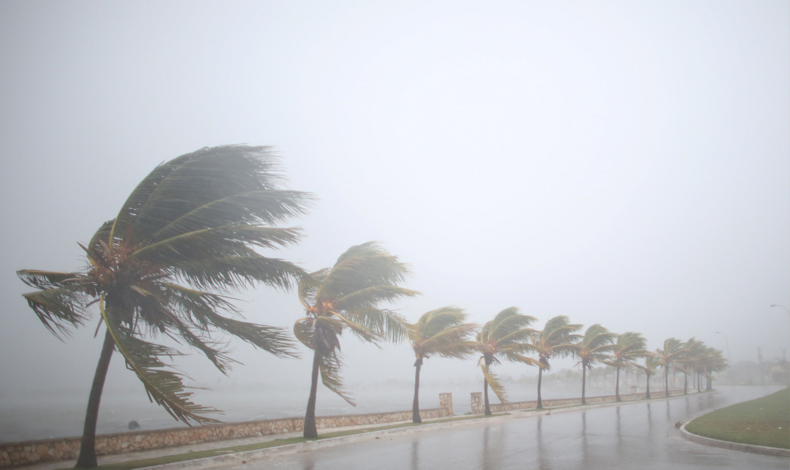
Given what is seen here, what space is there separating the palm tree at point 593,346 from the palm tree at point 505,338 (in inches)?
507

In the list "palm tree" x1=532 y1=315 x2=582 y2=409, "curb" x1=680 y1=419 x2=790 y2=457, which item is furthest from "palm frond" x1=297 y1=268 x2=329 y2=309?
"palm tree" x1=532 y1=315 x2=582 y2=409

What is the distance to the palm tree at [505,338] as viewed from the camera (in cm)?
2838

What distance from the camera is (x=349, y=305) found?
52.4 feet

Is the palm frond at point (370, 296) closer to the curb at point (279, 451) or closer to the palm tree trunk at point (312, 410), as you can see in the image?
the palm tree trunk at point (312, 410)

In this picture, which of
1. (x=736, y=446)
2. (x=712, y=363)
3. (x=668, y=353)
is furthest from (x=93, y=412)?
(x=712, y=363)

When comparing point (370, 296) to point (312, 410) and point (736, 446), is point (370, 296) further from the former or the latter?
point (736, 446)

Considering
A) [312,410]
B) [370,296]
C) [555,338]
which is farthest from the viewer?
[555,338]

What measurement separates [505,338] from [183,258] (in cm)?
2317

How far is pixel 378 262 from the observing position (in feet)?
51.5

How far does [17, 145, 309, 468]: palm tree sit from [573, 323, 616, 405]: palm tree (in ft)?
120

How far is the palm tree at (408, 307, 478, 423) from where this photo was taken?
73.9 ft

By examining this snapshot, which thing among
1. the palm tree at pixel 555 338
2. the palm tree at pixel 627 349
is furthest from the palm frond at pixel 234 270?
the palm tree at pixel 627 349

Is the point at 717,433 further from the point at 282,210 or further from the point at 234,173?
the point at 234,173

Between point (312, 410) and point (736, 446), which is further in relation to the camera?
point (312, 410)
